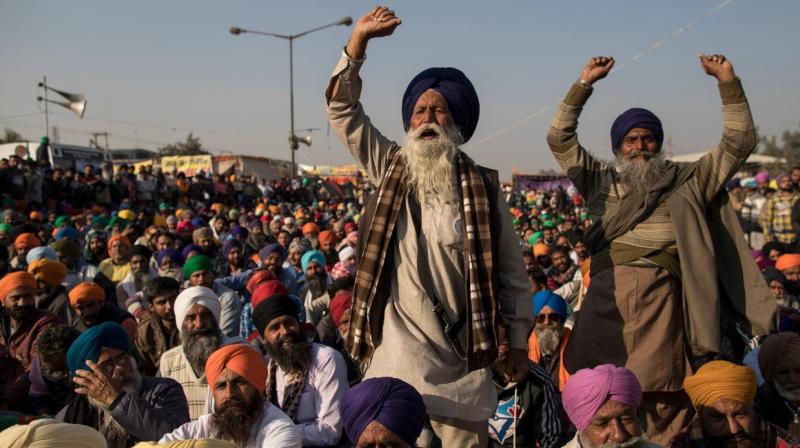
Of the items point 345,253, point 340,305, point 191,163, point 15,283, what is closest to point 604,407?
point 340,305

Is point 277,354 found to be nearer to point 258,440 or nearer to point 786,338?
point 258,440

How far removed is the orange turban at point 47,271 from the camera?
721cm

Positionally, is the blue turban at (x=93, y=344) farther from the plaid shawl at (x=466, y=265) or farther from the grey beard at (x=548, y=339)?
the grey beard at (x=548, y=339)

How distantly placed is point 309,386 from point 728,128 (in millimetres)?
2454

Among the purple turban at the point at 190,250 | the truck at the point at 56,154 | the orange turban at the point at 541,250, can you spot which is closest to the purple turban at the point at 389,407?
the purple turban at the point at 190,250

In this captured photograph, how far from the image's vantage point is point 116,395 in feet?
11.7

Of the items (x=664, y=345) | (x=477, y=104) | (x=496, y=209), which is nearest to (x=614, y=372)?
(x=664, y=345)

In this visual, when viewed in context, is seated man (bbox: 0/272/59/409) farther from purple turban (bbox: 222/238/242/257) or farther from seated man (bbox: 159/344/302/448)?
purple turban (bbox: 222/238/242/257)

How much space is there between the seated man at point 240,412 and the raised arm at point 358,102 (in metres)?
1.12

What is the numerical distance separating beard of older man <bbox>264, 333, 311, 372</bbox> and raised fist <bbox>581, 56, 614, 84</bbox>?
2.05 m

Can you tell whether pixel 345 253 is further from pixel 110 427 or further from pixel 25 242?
pixel 110 427

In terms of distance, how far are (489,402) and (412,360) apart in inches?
14.7

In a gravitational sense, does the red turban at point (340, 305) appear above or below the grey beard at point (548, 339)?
above

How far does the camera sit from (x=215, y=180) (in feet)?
86.5
